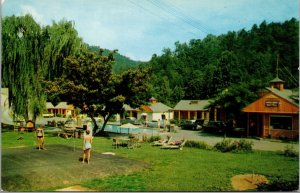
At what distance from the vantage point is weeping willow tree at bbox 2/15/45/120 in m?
31.5

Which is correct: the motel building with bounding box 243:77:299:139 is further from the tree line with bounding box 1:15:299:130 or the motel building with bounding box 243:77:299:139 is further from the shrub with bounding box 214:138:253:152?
the shrub with bounding box 214:138:253:152

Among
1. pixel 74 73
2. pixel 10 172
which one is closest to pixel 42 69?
pixel 74 73

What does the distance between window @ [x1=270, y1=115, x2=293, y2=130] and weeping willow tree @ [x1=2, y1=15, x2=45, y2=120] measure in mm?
23597

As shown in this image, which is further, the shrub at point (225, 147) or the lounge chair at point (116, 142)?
the lounge chair at point (116, 142)

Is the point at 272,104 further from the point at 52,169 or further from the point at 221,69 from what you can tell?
Result: the point at 221,69

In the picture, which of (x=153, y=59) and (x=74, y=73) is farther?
(x=153, y=59)

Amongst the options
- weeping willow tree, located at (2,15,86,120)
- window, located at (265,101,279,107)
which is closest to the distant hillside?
weeping willow tree, located at (2,15,86,120)

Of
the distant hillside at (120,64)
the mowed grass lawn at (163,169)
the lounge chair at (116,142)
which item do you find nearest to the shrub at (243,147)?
the mowed grass lawn at (163,169)

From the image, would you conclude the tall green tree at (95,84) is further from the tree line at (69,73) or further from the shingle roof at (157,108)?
the shingle roof at (157,108)

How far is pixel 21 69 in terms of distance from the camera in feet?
105

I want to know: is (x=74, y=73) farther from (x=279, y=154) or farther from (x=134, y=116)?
(x=134, y=116)

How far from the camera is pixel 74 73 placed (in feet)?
101

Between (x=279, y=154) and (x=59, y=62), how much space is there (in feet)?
79.5

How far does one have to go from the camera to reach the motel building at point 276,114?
96.0 ft
